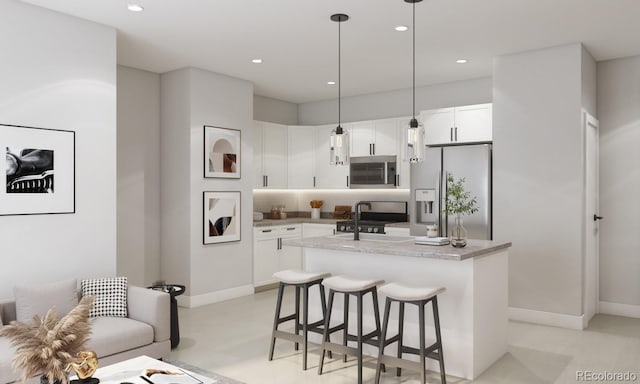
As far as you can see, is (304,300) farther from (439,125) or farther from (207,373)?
(439,125)

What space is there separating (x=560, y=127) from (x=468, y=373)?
2.84 metres

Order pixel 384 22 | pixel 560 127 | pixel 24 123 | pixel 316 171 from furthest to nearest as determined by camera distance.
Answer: pixel 316 171 → pixel 560 127 → pixel 384 22 → pixel 24 123

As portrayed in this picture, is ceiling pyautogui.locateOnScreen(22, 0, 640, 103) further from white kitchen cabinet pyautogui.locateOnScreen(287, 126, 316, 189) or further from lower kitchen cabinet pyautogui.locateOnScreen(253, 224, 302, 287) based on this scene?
lower kitchen cabinet pyautogui.locateOnScreen(253, 224, 302, 287)

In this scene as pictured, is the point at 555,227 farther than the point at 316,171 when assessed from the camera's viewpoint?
No

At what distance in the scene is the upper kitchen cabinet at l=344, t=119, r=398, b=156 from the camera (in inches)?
282

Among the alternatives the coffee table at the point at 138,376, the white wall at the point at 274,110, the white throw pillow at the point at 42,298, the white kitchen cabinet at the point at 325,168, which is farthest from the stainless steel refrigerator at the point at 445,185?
the white throw pillow at the point at 42,298

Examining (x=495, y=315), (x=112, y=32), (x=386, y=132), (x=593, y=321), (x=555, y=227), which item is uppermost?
(x=112, y=32)

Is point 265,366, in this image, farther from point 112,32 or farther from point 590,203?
point 590,203

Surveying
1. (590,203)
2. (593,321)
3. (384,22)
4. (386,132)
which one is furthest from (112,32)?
(593,321)

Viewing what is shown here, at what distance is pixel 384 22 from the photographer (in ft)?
14.5

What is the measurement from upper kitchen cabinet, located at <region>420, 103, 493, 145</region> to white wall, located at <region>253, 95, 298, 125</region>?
250cm

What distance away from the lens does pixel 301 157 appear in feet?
25.7

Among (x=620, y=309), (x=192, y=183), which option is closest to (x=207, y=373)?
(x=192, y=183)

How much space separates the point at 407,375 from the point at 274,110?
17.0ft
